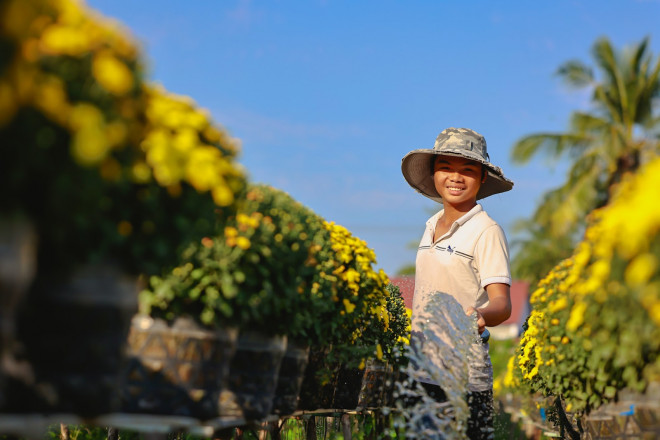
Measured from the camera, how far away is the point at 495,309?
183 inches

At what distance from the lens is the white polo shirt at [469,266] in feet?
15.8

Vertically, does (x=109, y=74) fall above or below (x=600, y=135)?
below

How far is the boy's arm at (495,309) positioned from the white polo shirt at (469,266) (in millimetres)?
58

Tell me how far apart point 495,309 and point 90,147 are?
11.3 feet

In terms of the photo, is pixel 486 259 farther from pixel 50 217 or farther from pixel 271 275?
pixel 50 217

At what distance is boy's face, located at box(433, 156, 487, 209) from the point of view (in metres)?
5.33

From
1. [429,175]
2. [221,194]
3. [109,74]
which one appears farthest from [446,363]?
[109,74]

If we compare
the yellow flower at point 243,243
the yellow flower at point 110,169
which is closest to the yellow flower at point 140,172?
the yellow flower at point 110,169

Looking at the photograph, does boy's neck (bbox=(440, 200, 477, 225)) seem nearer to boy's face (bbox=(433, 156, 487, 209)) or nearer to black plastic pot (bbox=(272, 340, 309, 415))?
boy's face (bbox=(433, 156, 487, 209))

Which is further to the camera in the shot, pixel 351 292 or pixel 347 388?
pixel 347 388

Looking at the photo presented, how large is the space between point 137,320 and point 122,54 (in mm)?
1454

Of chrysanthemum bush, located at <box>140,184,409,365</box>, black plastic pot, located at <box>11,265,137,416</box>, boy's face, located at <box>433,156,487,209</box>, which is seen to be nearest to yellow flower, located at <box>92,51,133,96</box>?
black plastic pot, located at <box>11,265,137,416</box>

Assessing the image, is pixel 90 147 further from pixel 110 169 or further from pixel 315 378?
pixel 315 378

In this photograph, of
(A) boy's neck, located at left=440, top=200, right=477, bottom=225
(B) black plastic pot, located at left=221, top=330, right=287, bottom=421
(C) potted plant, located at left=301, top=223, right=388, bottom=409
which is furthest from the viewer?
(A) boy's neck, located at left=440, top=200, right=477, bottom=225
